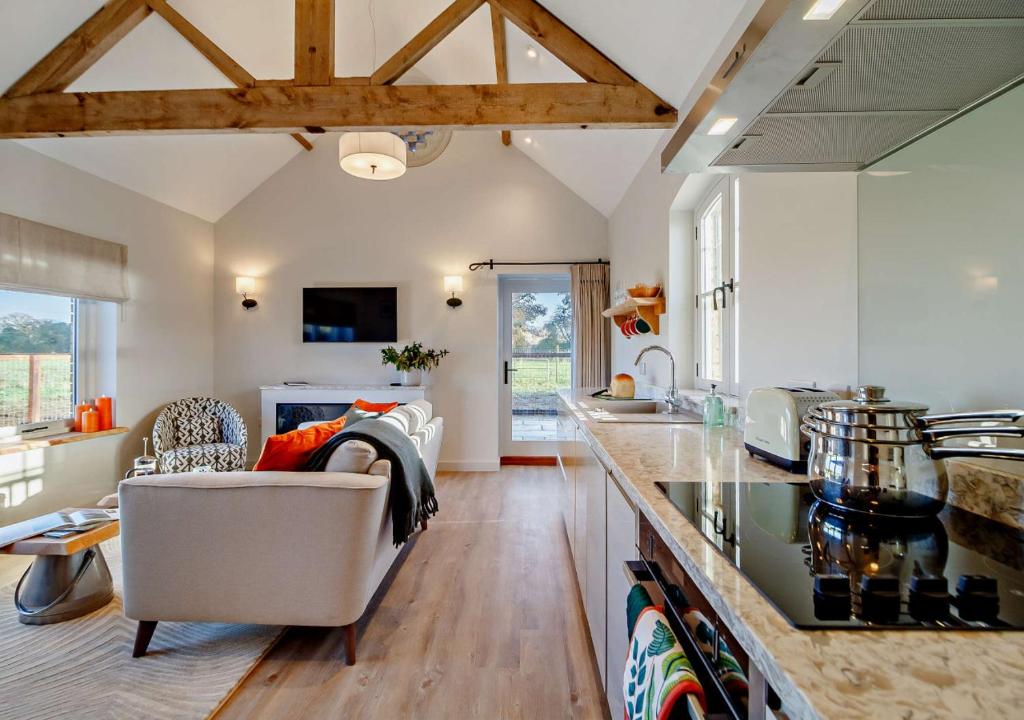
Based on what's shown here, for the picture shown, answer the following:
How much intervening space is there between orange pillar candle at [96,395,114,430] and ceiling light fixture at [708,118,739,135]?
482cm

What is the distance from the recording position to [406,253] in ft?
16.8

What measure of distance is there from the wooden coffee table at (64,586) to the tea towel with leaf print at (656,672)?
7.52ft

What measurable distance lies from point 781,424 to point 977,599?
746 millimetres

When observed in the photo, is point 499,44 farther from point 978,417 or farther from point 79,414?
point 79,414

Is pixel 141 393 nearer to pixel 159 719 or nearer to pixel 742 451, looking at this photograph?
pixel 159 719

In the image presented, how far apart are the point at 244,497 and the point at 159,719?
0.71 metres

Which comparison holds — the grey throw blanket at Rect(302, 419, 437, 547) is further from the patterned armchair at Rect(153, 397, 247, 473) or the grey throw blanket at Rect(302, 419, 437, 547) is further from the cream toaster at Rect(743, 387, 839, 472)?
the patterned armchair at Rect(153, 397, 247, 473)

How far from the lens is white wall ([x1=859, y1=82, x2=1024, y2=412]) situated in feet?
2.93

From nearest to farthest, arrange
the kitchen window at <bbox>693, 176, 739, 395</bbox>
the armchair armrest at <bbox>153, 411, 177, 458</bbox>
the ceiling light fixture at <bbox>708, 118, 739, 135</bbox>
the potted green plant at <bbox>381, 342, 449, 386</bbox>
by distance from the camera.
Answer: the ceiling light fixture at <bbox>708, 118, 739, 135</bbox> < the kitchen window at <bbox>693, 176, 739, 395</bbox> < the armchair armrest at <bbox>153, 411, 177, 458</bbox> < the potted green plant at <bbox>381, 342, 449, 386</bbox>

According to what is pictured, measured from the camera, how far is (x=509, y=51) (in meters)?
3.54

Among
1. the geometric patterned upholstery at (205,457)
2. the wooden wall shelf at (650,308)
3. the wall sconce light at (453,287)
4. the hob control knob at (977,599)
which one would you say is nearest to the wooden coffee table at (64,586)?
the geometric patterned upholstery at (205,457)

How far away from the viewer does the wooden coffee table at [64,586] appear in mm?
2102

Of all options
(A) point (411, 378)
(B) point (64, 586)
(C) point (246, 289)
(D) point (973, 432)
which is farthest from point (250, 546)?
(C) point (246, 289)

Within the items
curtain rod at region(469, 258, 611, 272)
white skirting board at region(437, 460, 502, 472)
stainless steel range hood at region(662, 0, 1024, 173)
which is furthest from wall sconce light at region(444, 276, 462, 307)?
stainless steel range hood at region(662, 0, 1024, 173)
